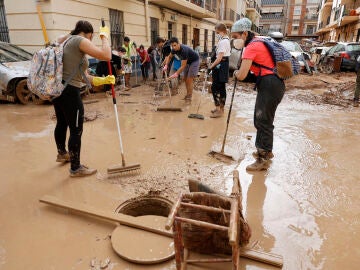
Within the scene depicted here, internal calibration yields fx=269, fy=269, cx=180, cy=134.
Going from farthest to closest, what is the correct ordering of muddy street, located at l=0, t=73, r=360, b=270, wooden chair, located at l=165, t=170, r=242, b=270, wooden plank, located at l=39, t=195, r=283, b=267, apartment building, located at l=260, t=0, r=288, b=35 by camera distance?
apartment building, located at l=260, t=0, r=288, b=35 → muddy street, located at l=0, t=73, r=360, b=270 → wooden plank, located at l=39, t=195, r=283, b=267 → wooden chair, located at l=165, t=170, r=242, b=270

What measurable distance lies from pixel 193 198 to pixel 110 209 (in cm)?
110

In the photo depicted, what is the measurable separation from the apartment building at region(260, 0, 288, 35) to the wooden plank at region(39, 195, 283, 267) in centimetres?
5790

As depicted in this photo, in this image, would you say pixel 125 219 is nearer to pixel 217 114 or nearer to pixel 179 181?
pixel 179 181

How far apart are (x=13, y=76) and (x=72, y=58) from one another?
475 cm

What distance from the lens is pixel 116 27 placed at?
1031 centimetres

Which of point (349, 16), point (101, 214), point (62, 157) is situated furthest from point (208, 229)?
point (349, 16)

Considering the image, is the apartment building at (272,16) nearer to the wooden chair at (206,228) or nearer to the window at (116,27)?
the window at (116,27)

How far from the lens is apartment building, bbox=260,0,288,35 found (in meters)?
53.6

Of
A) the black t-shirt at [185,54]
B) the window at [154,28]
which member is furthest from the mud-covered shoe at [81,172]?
the window at [154,28]

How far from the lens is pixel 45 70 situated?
281cm

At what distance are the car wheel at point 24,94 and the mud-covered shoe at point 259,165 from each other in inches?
226

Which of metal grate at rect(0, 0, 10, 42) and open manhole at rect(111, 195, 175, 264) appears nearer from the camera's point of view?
open manhole at rect(111, 195, 175, 264)

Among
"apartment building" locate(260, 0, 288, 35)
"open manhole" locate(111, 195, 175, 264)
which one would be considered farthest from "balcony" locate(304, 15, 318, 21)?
"open manhole" locate(111, 195, 175, 264)

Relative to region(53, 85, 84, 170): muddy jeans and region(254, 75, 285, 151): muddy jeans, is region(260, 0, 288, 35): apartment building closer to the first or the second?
region(254, 75, 285, 151): muddy jeans
